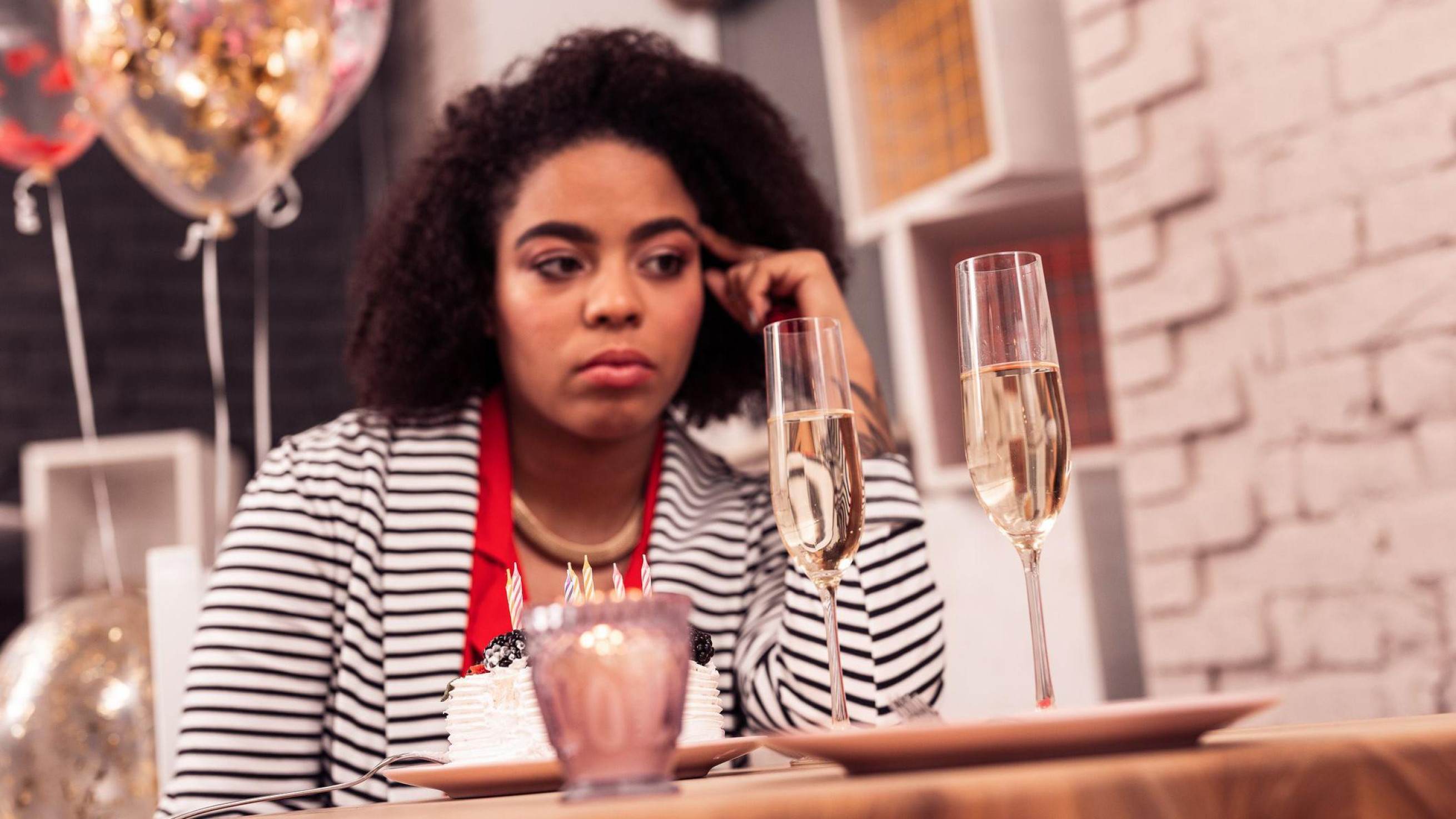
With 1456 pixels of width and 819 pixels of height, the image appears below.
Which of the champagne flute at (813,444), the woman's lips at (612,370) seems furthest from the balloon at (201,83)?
the champagne flute at (813,444)

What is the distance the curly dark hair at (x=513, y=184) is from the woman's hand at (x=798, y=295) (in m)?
0.07

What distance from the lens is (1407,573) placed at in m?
1.37

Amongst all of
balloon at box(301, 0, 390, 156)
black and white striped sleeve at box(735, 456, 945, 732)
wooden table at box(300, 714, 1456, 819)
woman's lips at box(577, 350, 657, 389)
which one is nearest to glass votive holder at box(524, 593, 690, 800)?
wooden table at box(300, 714, 1456, 819)

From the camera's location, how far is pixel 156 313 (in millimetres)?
4180

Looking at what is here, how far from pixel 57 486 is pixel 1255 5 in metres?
2.92

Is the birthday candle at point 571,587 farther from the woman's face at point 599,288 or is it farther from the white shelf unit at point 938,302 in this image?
the white shelf unit at point 938,302

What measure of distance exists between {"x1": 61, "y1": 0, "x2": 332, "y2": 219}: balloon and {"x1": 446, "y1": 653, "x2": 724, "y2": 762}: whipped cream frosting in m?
1.42

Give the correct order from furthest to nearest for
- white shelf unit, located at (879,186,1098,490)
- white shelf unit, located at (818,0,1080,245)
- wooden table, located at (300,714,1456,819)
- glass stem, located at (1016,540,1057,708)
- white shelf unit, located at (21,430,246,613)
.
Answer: white shelf unit, located at (21,430,246,613) → white shelf unit, located at (879,186,1098,490) → white shelf unit, located at (818,0,1080,245) → glass stem, located at (1016,540,1057,708) → wooden table, located at (300,714,1456,819)

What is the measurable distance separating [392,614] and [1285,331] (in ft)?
3.25

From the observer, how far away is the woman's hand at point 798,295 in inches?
55.1

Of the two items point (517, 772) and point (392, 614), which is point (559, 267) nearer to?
point (392, 614)

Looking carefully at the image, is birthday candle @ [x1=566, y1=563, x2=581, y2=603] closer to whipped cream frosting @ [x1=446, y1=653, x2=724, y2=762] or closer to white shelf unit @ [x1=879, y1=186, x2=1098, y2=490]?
whipped cream frosting @ [x1=446, y1=653, x2=724, y2=762]

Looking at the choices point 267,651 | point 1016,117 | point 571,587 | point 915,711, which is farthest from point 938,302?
point 915,711

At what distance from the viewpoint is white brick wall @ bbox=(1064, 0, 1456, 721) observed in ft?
4.42
